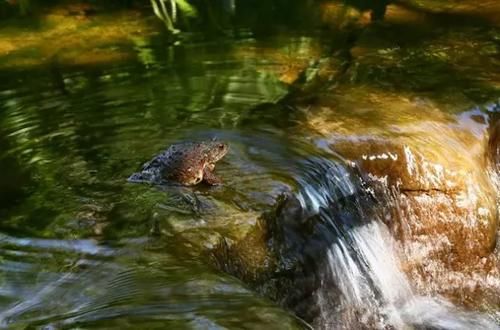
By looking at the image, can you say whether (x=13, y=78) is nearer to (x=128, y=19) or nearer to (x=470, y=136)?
→ (x=128, y=19)

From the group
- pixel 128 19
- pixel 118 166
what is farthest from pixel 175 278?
pixel 128 19

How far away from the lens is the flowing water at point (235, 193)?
321 centimetres

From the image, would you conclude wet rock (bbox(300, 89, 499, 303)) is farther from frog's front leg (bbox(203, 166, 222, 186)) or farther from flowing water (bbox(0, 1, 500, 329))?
frog's front leg (bbox(203, 166, 222, 186))

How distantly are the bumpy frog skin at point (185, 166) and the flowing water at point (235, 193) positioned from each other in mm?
84

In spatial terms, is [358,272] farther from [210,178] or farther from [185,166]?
[185,166]

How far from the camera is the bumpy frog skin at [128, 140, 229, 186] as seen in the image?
4.27m

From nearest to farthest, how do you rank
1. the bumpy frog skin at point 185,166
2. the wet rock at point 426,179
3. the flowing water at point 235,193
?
1. the flowing water at point 235,193
2. the bumpy frog skin at point 185,166
3. the wet rock at point 426,179

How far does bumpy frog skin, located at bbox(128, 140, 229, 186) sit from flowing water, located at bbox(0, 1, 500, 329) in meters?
0.08

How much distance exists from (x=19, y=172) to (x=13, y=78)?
2.89 m

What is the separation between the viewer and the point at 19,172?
16.6 ft

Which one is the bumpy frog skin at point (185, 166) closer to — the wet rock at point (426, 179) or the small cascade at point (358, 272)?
the small cascade at point (358, 272)

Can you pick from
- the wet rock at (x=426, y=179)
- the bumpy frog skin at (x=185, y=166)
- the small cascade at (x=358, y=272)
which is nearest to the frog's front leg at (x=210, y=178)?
the bumpy frog skin at (x=185, y=166)

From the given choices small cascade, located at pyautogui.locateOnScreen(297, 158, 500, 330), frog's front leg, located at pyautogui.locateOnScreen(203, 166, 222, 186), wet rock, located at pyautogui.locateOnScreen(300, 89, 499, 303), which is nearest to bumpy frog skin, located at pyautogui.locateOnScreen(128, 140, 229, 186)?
frog's front leg, located at pyautogui.locateOnScreen(203, 166, 222, 186)

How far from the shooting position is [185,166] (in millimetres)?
4258
